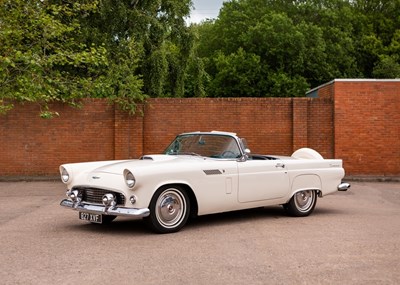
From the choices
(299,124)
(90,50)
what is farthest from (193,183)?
(90,50)

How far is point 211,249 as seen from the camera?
6219 millimetres

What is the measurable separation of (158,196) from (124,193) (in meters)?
0.47

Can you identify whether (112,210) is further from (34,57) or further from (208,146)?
(34,57)

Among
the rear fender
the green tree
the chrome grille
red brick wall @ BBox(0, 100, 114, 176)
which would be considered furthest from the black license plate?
red brick wall @ BBox(0, 100, 114, 176)

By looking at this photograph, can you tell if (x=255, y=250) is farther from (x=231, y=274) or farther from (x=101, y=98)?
(x=101, y=98)

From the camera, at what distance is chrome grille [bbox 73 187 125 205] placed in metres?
6.99

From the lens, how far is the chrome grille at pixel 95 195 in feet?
22.9

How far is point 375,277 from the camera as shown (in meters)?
5.01

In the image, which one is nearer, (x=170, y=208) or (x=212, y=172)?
(x=170, y=208)

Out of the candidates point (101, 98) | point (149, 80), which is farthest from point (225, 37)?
point (101, 98)

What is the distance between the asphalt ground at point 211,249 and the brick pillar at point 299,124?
6.79m

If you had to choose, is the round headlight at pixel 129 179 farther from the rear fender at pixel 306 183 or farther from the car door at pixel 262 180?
the rear fender at pixel 306 183

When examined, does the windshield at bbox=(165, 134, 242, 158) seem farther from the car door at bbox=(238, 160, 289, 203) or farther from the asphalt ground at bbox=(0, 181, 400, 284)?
the asphalt ground at bbox=(0, 181, 400, 284)

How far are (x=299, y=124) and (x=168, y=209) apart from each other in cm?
1004
